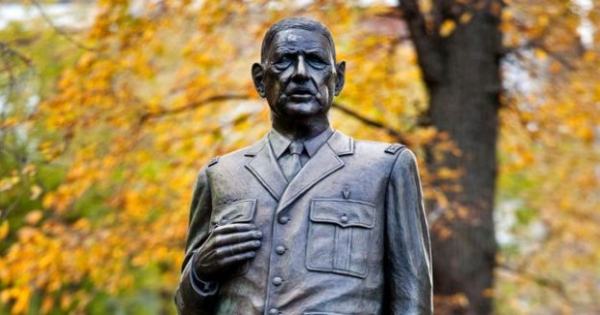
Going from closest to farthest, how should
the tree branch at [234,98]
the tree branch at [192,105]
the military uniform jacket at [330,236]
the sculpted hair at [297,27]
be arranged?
1. the military uniform jacket at [330,236]
2. the sculpted hair at [297,27]
3. the tree branch at [234,98]
4. the tree branch at [192,105]

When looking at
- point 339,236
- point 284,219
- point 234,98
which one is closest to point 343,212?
point 339,236

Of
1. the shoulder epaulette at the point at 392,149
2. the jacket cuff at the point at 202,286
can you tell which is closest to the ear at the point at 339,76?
the shoulder epaulette at the point at 392,149

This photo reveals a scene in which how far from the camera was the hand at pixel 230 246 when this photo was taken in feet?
19.2

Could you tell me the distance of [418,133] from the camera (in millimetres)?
13680

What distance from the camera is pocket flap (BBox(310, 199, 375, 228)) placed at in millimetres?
5895

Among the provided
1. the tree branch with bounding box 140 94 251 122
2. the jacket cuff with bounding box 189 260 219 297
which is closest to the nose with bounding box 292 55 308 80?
the jacket cuff with bounding box 189 260 219 297

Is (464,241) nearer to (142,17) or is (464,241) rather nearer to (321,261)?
(142,17)

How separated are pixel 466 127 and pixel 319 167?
7896 mm

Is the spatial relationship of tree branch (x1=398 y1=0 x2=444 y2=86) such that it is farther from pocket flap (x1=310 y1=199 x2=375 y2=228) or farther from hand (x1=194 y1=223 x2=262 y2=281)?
hand (x1=194 y1=223 x2=262 y2=281)

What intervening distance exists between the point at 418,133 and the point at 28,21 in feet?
22.4

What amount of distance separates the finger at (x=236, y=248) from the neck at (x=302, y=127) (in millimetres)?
618

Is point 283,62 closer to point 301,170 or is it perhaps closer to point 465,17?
point 301,170

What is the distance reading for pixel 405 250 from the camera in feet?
19.5

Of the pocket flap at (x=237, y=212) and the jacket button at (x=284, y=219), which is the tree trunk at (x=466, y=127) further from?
the jacket button at (x=284, y=219)
